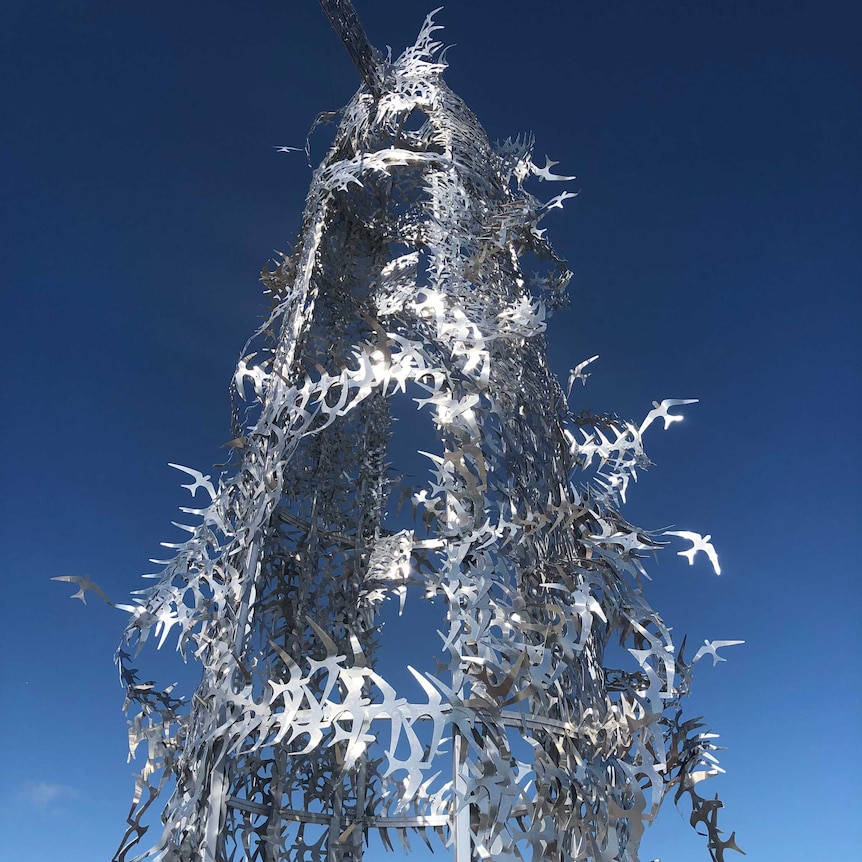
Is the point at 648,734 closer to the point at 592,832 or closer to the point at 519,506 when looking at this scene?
the point at 592,832

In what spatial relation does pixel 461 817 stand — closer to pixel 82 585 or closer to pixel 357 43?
pixel 82 585

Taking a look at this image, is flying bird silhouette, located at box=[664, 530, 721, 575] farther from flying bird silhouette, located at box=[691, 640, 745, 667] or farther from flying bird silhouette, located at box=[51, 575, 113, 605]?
flying bird silhouette, located at box=[51, 575, 113, 605]

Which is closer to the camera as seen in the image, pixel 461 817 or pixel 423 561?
pixel 461 817

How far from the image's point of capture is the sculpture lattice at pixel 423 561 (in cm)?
630

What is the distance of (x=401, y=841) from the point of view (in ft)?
31.7

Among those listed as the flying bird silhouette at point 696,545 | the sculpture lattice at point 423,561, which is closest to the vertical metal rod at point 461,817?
the sculpture lattice at point 423,561

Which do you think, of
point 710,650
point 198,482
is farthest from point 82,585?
point 710,650

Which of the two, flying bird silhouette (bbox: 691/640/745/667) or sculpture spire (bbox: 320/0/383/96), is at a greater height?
sculpture spire (bbox: 320/0/383/96)

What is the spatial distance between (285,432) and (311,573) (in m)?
2.75

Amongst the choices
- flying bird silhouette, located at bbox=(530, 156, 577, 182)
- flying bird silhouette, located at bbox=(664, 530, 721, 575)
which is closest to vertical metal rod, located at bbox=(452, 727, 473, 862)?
flying bird silhouette, located at bbox=(664, 530, 721, 575)

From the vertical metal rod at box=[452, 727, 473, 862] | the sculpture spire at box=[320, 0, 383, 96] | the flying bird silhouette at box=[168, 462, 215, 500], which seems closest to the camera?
the vertical metal rod at box=[452, 727, 473, 862]

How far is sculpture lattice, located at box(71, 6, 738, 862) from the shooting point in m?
6.30

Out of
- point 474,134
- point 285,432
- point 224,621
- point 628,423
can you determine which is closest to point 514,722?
point 224,621

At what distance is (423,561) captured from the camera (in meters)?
10.5
